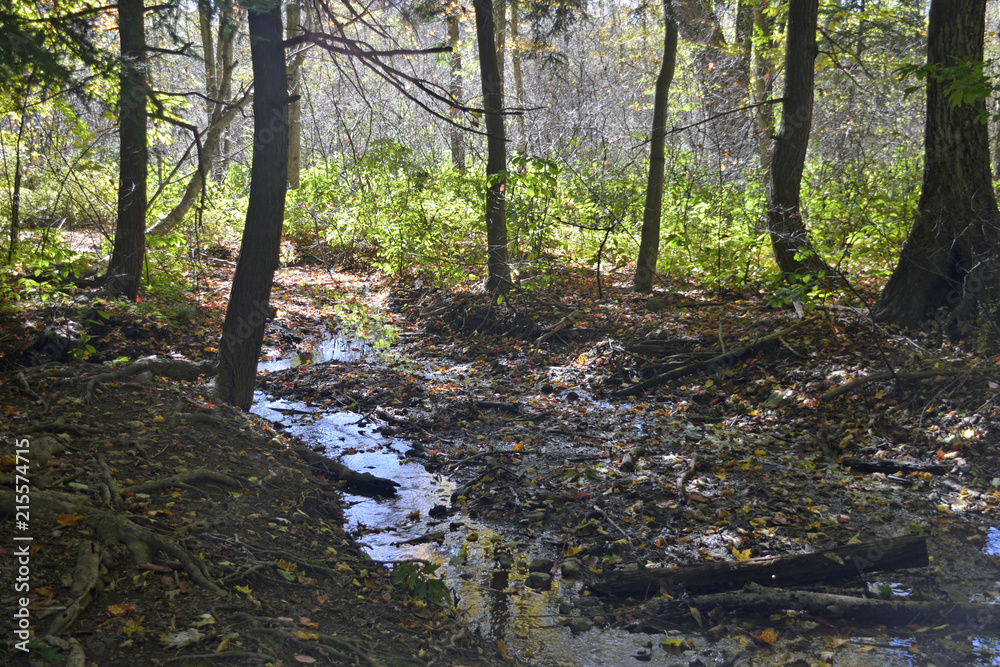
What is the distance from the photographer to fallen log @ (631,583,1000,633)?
11.2ft

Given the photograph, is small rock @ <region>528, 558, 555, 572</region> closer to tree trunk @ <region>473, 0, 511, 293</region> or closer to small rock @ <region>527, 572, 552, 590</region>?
small rock @ <region>527, 572, 552, 590</region>

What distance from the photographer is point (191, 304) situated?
1015cm

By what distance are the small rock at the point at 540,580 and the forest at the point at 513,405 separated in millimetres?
22

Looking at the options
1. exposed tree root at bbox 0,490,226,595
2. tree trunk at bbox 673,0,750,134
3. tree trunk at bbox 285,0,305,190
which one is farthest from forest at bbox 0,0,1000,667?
tree trunk at bbox 285,0,305,190

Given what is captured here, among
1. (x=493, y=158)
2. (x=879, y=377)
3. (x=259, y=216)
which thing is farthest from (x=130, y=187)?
(x=879, y=377)

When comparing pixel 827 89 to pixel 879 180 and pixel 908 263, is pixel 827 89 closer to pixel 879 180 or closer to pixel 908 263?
pixel 879 180

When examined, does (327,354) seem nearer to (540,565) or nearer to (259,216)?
(259,216)

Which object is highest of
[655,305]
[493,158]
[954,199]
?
[493,158]

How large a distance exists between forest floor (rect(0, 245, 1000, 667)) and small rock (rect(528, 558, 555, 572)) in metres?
0.02

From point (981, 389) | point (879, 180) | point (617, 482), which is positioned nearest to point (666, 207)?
point (879, 180)

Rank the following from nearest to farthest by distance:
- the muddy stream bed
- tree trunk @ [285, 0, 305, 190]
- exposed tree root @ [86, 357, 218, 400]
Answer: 1. the muddy stream bed
2. exposed tree root @ [86, 357, 218, 400]
3. tree trunk @ [285, 0, 305, 190]

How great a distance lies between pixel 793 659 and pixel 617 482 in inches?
88.8

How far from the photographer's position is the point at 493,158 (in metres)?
10.1

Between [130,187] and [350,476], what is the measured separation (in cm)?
575
